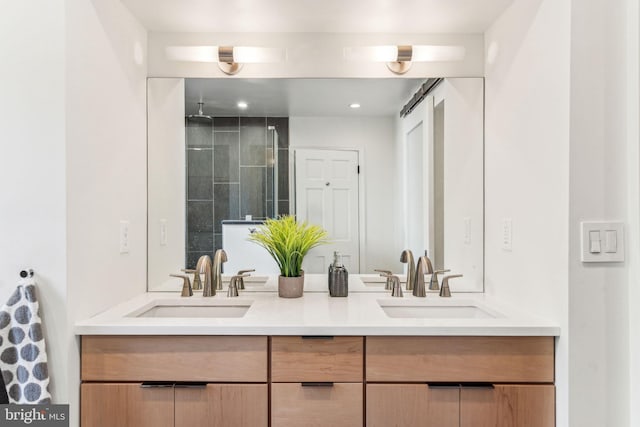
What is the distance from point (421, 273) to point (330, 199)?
0.55 metres

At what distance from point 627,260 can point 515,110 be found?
0.69 m

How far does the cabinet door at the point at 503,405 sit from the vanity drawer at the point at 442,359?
4 centimetres

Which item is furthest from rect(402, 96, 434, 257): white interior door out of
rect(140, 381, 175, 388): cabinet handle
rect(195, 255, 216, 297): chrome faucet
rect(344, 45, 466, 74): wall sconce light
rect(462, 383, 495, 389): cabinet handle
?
rect(140, 381, 175, 388): cabinet handle

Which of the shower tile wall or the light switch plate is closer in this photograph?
the light switch plate

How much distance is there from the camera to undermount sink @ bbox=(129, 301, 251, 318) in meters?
1.77

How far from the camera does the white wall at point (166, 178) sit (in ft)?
6.33

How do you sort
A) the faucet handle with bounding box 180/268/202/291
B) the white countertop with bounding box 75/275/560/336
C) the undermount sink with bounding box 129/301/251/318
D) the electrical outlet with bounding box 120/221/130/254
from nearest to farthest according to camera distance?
the white countertop with bounding box 75/275/560/336
the electrical outlet with bounding box 120/221/130/254
the undermount sink with bounding box 129/301/251/318
the faucet handle with bounding box 180/268/202/291

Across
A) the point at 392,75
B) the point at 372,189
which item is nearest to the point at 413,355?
the point at 372,189

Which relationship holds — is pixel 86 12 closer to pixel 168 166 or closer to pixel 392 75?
pixel 168 166

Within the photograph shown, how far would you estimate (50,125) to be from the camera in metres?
1.26

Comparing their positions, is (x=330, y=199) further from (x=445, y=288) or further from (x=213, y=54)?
(x=213, y=54)

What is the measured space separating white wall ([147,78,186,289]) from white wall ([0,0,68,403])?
2.12 ft

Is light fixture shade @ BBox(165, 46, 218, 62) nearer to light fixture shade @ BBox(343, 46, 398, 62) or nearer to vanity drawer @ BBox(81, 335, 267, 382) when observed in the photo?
light fixture shade @ BBox(343, 46, 398, 62)

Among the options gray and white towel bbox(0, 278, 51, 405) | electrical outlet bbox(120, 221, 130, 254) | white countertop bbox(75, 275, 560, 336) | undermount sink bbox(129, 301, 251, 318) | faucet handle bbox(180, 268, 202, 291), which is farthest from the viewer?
faucet handle bbox(180, 268, 202, 291)
